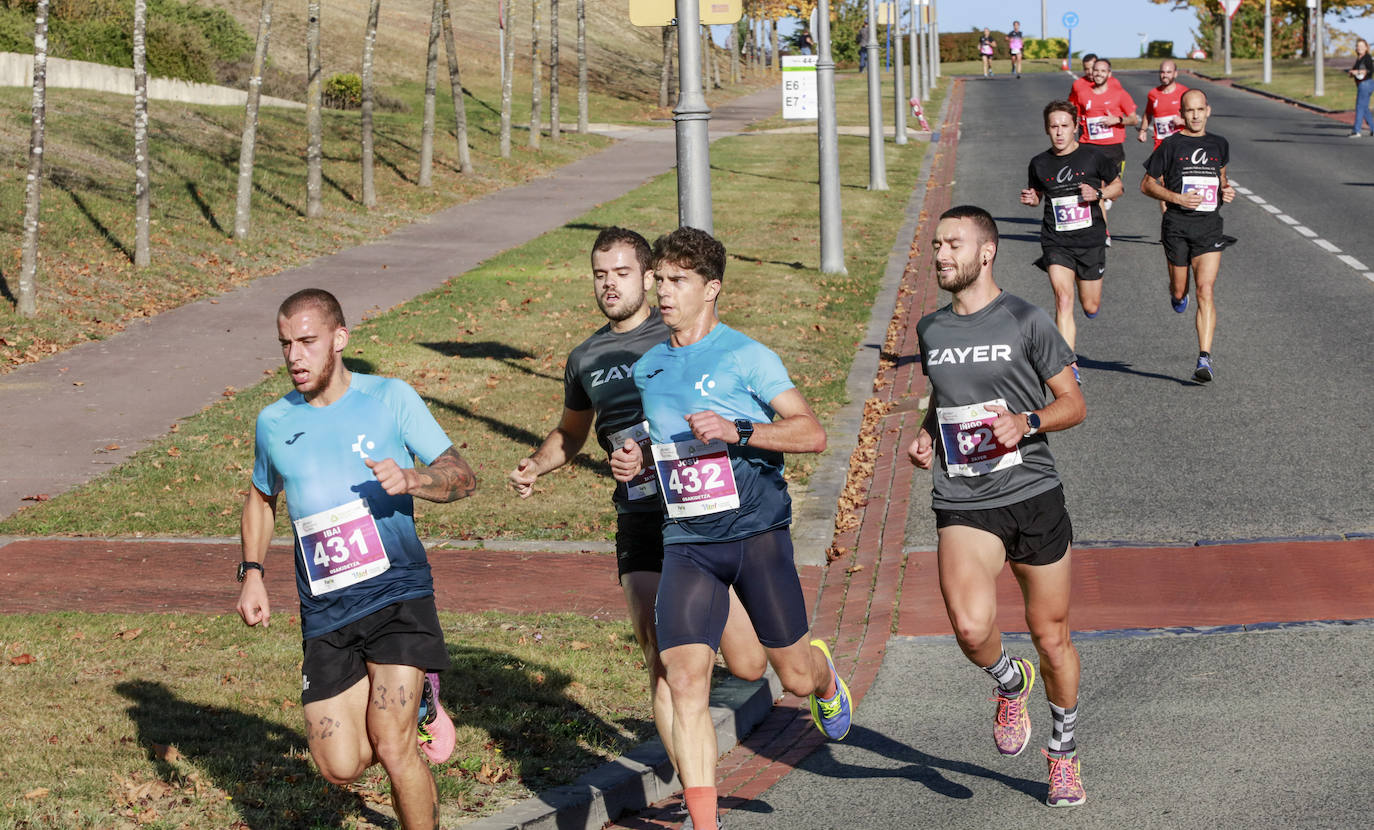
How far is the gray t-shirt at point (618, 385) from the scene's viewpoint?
611cm

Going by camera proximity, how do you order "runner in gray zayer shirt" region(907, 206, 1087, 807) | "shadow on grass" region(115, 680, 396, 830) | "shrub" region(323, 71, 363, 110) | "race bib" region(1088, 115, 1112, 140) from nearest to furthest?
1. "shadow on grass" region(115, 680, 396, 830)
2. "runner in gray zayer shirt" region(907, 206, 1087, 807)
3. "race bib" region(1088, 115, 1112, 140)
4. "shrub" region(323, 71, 363, 110)

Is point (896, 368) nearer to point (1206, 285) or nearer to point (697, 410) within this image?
point (1206, 285)

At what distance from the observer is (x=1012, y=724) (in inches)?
239

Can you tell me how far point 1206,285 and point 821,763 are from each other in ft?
26.6

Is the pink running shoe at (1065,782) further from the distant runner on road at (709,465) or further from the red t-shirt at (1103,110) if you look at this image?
the red t-shirt at (1103,110)

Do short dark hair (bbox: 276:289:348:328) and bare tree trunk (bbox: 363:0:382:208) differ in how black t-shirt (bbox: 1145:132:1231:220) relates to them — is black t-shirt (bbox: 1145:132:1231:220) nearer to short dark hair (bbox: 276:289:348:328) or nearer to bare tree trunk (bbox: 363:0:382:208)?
short dark hair (bbox: 276:289:348:328)

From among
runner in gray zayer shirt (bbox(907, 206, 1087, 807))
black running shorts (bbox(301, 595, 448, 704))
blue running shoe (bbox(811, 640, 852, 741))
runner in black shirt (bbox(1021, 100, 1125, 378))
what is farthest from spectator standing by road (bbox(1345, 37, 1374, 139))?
black running shorts (bbox(301, 595, 448, 704))

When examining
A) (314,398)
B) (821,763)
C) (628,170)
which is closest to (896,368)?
(821,763)

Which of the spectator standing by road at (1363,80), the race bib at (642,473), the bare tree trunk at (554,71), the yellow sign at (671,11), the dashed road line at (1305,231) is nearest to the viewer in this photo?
the race bib at (642,473)

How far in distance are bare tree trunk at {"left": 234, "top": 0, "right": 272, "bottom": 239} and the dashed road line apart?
14.6 metres

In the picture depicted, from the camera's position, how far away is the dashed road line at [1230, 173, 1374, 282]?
19087mm

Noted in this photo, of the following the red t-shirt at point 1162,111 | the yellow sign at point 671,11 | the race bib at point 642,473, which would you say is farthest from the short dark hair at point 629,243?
the red t-shirt at point 1162,111

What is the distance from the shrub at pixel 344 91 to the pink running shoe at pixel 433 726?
3831 centimetres

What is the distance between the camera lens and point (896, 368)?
1540 cm
